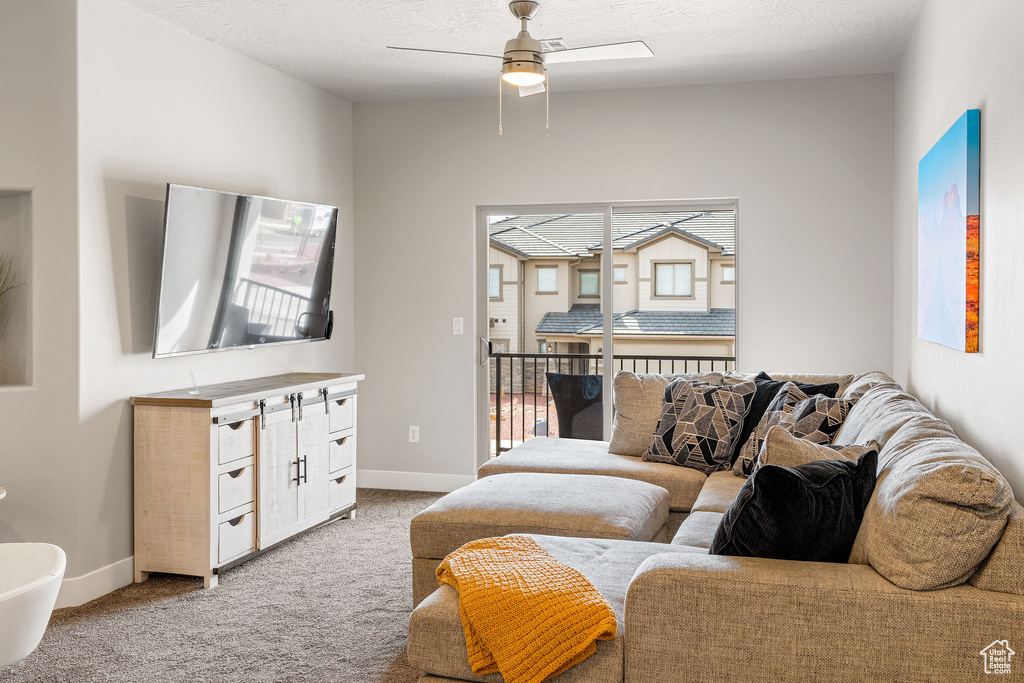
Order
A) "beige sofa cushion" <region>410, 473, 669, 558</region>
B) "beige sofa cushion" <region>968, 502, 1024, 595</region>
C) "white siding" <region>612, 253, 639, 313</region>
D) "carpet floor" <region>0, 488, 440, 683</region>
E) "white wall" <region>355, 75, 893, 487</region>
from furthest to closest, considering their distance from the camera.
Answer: "white siding" <region>612, 253, 639, 313</region>, "white wall" <region>355, 75, 893, 487</region>, "beige sofa cushion" <region>410, 473, 669, 558</region>, "carpet floor" <region>0, 488, 440, 683</region>, "beige sofa cushion" <region>968, 502, 1024, 595</region>

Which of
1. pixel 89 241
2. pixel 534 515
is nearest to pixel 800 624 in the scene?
pixel 534 515

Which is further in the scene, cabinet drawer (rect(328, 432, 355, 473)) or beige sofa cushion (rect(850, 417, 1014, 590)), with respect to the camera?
cabinet drawer (rect(328, 432, 355, 473))

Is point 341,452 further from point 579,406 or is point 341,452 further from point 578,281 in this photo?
point 578,281

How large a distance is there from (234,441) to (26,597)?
56.0 inches

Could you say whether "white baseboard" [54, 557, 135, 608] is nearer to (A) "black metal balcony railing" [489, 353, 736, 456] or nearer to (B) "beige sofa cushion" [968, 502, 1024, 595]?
(A) "black metal balcony railing" [489, 353, 736, 456]

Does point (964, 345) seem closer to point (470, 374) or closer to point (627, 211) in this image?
point (627, 211)

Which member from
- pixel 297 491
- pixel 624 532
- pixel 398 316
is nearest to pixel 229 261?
pixel 297 491

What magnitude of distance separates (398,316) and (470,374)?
66cm

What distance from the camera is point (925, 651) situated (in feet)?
5.90

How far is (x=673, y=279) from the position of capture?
532 centimetres

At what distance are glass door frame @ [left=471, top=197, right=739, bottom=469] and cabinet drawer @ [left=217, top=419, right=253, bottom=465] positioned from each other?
6.74 feet

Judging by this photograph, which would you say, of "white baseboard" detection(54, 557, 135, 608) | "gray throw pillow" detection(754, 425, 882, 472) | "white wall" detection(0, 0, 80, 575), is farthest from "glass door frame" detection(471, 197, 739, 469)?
"gray throw pillow" detection(754, 425, 882, 472)

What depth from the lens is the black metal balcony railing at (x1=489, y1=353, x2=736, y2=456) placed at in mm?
5402

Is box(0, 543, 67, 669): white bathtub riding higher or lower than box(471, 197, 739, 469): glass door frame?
lower
